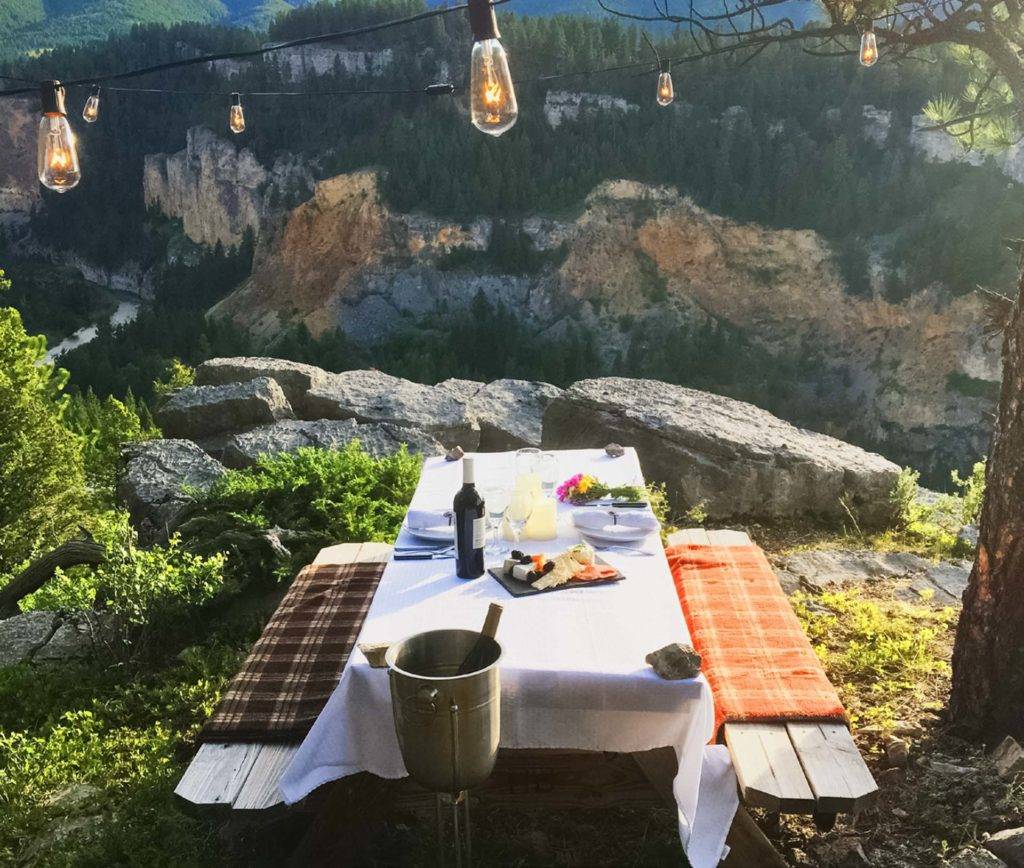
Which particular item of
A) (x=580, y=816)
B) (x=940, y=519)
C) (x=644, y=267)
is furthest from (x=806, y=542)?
(x=644, y=267)

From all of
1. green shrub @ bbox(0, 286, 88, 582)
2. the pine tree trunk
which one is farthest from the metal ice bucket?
green shrub @ bbox(0, 286, 88, 582)

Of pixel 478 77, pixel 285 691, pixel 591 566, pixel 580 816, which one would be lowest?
pixel 580 816

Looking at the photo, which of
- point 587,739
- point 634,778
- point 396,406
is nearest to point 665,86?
point 396,406

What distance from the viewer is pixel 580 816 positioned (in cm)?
311

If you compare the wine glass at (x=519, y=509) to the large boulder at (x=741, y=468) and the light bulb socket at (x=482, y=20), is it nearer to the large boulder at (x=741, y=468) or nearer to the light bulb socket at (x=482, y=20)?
the light bulb socket at (x=482, y=20)

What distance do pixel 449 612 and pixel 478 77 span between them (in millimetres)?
1654

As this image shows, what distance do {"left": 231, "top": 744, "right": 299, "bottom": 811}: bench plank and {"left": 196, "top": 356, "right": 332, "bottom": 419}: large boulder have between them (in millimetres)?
5772

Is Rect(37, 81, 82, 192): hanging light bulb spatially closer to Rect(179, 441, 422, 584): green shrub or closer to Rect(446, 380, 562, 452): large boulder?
Rect(179, 441, 422, 584): green shrub

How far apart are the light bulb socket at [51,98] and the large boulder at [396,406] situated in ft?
14.8

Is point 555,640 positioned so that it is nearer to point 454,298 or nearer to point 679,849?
point 679,849

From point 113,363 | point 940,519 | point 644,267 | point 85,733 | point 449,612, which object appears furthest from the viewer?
point 644,267

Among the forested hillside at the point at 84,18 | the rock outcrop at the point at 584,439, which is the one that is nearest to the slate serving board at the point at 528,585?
the rock outcrop at the point at 584,439

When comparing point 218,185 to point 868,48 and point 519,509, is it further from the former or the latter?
point 519,509

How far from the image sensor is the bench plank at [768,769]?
7.71ft
